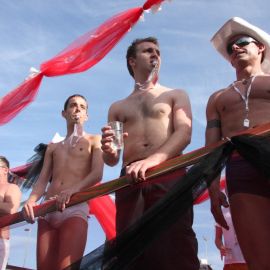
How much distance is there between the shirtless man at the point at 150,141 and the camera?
3.03m

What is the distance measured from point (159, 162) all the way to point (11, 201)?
215cm

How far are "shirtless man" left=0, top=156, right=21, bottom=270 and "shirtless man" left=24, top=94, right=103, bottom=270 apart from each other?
1.22 ft

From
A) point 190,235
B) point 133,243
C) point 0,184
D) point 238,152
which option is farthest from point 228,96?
point 0,184

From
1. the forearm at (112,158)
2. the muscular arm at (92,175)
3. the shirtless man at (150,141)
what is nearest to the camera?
the shirtless man at (150,141)

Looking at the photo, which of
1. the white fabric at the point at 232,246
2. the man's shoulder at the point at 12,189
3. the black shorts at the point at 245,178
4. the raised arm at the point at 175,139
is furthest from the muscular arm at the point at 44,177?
the black shorts at the point at 245,178

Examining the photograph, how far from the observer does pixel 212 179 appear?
2.96 metres

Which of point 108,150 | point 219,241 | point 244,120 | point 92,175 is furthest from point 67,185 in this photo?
point 244,120

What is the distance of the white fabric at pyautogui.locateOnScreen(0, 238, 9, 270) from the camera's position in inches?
176

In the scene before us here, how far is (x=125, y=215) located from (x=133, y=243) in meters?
0.46

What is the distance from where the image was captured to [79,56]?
17.4ft

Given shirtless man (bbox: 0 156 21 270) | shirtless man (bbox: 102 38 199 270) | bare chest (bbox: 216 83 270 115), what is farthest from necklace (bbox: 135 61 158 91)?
shirtless man (bbox: 0 156 21 270)

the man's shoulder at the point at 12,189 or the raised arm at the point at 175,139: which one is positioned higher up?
the raised arm at the point at 175,139

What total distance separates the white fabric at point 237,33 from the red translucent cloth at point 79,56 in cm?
133

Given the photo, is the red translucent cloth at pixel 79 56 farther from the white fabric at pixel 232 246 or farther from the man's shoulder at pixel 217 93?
the white fabric at pixel 232 246
